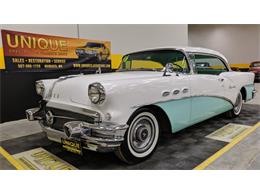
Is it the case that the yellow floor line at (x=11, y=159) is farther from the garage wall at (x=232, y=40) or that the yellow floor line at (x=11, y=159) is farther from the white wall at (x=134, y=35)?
the garage wall at (x=232, y=40)

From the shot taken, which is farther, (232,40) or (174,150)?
(232,40)

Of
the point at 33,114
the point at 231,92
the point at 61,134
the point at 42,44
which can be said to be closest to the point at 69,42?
the point at 42,44

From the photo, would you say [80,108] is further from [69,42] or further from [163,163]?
[69,42]

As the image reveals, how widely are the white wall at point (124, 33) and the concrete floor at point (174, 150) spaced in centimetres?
258

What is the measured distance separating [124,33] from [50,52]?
2854mm

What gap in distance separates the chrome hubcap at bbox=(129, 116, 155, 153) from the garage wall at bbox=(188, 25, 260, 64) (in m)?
14.6

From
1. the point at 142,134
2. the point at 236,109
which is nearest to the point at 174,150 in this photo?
the point at 142,134

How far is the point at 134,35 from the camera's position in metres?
7.25

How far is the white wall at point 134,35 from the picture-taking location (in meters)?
6.09

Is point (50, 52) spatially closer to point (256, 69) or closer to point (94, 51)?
point (94, 51)

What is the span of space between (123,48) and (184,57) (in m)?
4.17

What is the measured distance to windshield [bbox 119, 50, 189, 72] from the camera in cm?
301

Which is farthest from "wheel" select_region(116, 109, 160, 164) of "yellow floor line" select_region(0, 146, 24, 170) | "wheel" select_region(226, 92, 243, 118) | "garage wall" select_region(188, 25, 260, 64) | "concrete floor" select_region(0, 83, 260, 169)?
"garage wall" select_region(188, 25, 260, 64)

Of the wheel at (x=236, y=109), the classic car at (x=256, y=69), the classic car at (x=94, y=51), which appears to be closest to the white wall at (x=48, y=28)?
the classic car at (x=94, y=51)
